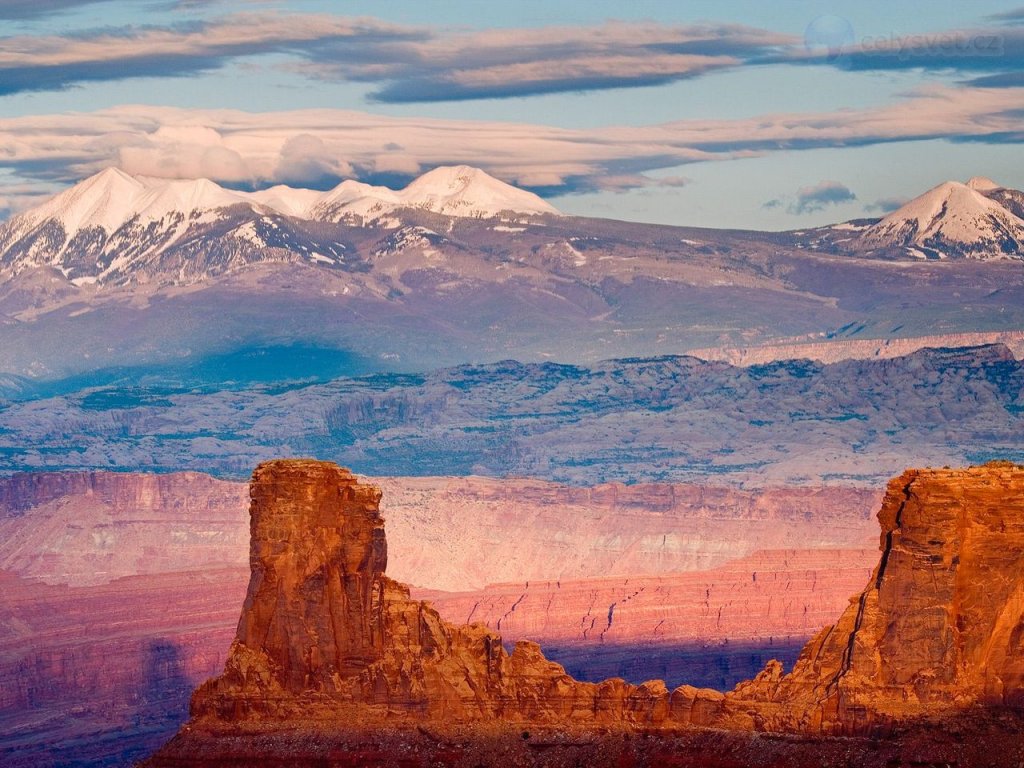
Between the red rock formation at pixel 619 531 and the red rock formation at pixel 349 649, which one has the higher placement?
the red rock formation at pixel 349 649

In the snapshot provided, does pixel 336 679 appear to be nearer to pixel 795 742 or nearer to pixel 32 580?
pixel 795 742

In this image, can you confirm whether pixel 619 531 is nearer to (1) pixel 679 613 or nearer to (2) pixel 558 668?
(1) pixel 679 613

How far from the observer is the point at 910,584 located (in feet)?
211

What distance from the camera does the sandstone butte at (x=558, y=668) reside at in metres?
63.8

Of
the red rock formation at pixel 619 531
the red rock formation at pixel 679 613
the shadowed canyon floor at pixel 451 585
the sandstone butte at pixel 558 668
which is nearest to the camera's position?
the sandstone butte at pixel 558 668

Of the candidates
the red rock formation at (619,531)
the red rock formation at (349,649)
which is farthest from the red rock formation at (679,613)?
the red rock formation at (349,649)

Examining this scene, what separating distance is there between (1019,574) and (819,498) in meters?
133

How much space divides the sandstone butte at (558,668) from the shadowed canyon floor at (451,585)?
5637 centimetres

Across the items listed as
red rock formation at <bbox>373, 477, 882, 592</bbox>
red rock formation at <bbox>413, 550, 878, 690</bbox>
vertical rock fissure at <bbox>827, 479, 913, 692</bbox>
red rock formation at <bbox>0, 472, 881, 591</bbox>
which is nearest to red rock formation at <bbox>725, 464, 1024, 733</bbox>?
vertical rock fissure at <bbox>827, 479, 913, 692</bbox>

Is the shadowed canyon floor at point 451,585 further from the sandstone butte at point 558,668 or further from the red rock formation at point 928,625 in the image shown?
the red rock formation at point 928,625

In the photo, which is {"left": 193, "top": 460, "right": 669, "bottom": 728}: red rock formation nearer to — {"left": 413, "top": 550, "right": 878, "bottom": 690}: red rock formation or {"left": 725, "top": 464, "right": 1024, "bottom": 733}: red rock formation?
{"left": 725, "top": 464, "right": 1024, "bottom": 733}: red rock formation

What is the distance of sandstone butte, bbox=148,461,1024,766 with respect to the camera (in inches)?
2510

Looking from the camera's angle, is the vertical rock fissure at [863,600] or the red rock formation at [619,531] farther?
the red rock formation at [619,531]

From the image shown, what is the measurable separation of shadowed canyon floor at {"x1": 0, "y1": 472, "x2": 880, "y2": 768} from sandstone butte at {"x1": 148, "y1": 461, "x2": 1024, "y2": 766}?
185 feet
